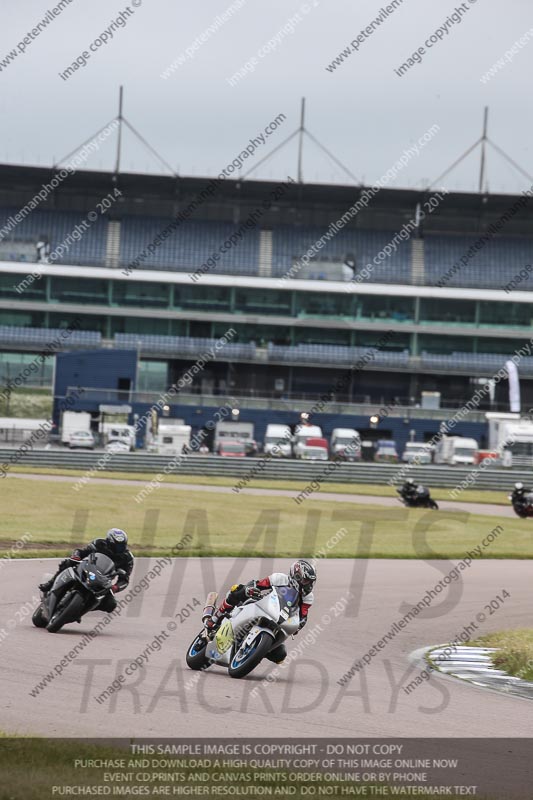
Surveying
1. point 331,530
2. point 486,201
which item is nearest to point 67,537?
point 331,530

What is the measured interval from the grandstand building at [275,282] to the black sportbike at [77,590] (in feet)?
204

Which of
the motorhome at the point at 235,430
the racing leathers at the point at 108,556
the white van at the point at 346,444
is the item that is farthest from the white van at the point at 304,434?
the racing leathers at the point at 108,556

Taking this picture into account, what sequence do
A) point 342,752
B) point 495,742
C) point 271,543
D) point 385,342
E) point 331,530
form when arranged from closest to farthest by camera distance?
point 342,752 → point 495,742 → point 271,543 → point 331,530 → point 385,342

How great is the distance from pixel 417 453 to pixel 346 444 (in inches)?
153

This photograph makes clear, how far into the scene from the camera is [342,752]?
796 cm

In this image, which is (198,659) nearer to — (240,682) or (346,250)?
(240,682)

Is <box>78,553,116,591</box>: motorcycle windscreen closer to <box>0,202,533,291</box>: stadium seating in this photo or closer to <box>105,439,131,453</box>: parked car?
<box>105,439,131,453</box>: parked car

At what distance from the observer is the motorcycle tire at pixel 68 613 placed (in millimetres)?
12656

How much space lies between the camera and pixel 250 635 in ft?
35.2

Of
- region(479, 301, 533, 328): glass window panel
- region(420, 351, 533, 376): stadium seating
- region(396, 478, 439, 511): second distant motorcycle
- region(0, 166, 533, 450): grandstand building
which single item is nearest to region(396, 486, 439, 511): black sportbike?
region(396, 478, 439, 511): second distant motorcycle

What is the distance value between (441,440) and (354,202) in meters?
20.6

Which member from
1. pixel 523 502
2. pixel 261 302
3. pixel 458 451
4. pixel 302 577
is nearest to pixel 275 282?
pixel 261 302

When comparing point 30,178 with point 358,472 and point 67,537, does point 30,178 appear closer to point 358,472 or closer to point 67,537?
point 358,472

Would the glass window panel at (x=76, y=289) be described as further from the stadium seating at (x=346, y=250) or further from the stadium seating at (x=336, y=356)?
the stadium seating at (x=336, y=356)
